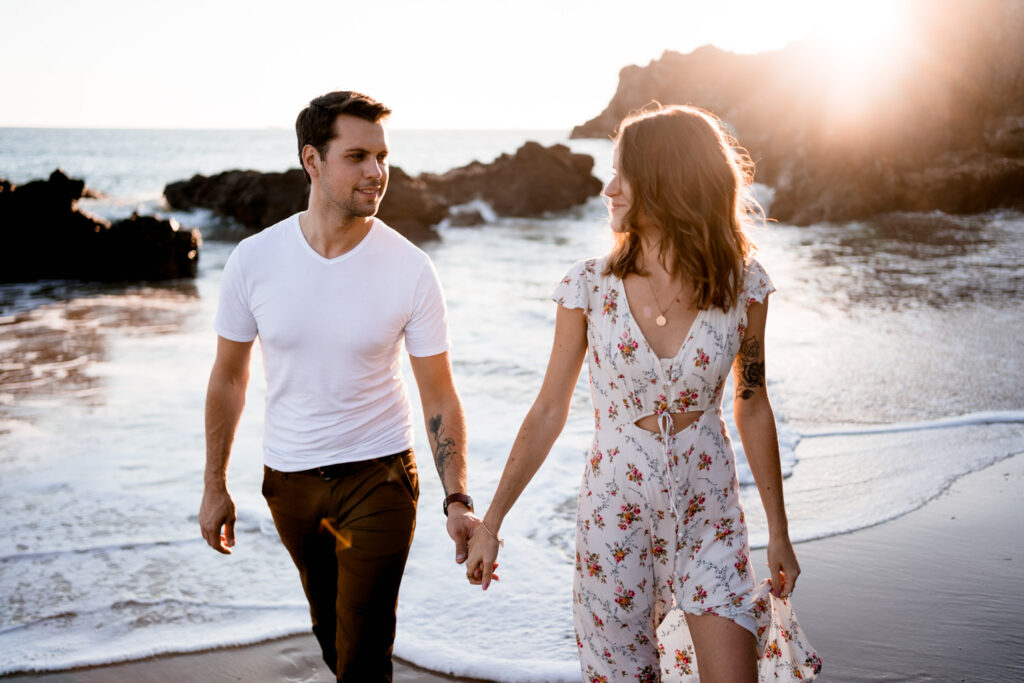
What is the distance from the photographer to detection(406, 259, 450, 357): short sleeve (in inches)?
115

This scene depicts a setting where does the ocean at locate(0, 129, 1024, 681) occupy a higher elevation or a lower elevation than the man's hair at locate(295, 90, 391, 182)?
lower

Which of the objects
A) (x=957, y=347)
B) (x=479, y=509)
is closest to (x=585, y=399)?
(x=479, y=509)

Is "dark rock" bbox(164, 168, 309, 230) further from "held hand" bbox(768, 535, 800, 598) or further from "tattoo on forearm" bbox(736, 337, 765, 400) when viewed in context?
"held hand" bbox(768, 535, 800, 598)

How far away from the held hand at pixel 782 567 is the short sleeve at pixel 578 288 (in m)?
0.85

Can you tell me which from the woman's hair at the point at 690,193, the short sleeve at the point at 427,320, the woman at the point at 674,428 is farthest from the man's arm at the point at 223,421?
the woman's hair at the point at 690,193

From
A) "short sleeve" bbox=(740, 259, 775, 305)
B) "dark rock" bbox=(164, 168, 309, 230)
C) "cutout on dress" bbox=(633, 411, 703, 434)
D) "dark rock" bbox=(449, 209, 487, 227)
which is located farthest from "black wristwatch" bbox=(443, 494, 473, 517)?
"dark rock" bbox=(449, 209, 487, 227)

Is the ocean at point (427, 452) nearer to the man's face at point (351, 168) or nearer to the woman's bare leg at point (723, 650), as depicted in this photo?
the woman's bare leg at point (723, 650)

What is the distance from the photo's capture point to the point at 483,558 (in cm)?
254

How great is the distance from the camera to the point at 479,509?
19.4ft

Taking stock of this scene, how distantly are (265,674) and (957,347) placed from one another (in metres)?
8.44

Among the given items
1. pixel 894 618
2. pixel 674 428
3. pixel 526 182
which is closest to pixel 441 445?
pixel 674 428

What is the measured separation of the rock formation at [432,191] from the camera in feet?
77.2

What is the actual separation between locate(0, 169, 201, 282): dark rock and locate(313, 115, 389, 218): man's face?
14.7 m

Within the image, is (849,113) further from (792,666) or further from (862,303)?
(792,666)
